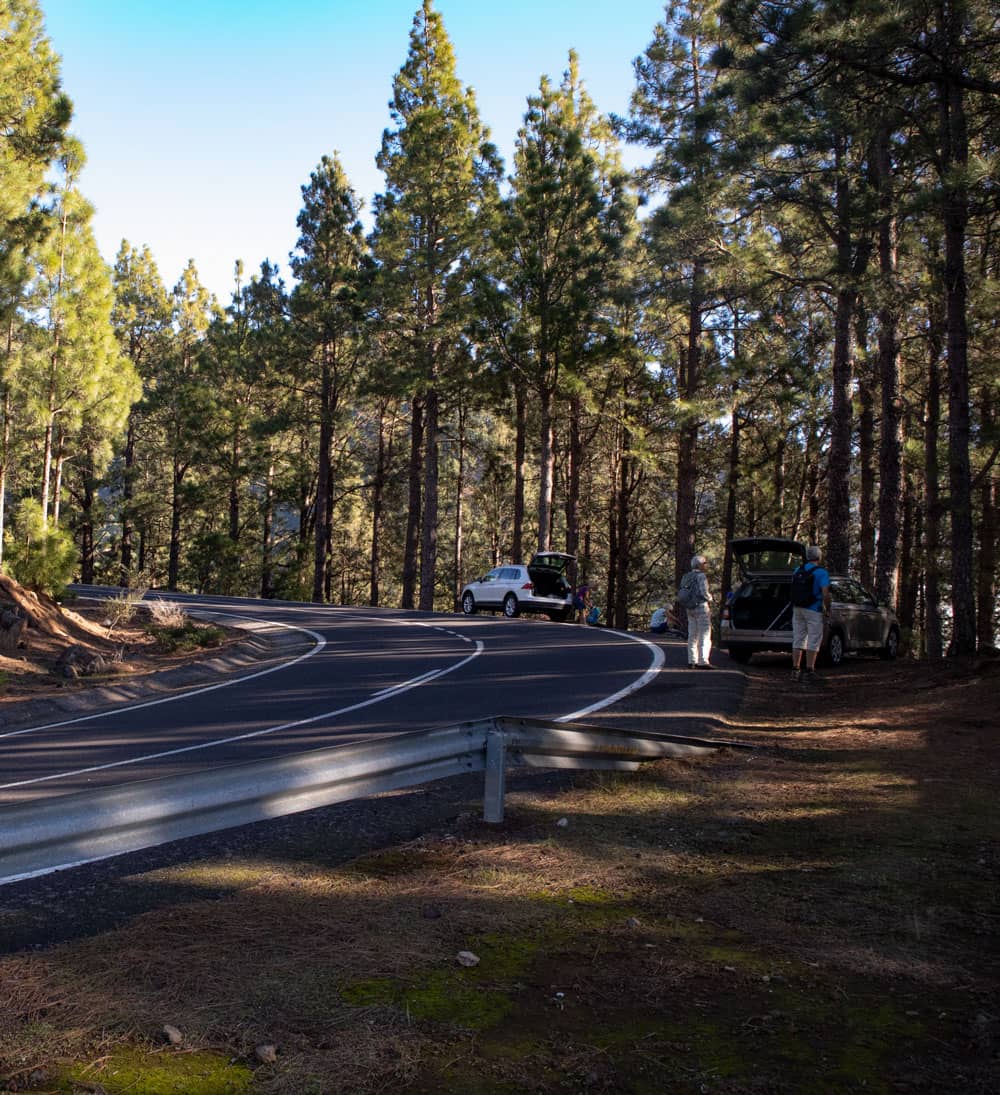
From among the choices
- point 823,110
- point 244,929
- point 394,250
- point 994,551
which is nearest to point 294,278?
point 394,250

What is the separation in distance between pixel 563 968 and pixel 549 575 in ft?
91.6

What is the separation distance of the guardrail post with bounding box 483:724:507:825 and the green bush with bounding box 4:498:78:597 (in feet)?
55.0

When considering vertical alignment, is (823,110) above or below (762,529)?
above

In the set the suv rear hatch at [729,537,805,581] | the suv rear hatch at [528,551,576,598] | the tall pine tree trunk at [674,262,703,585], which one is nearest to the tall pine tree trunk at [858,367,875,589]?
the tall pine tree trunk at [674,262,703,585]

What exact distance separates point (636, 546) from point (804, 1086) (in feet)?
175

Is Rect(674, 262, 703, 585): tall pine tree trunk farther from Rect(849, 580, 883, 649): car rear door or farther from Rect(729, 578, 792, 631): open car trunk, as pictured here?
Rect(729, 578, 792, 631): open car trunk

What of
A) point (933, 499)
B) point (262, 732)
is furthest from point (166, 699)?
point (933, 499)

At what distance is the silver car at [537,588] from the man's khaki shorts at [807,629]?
16347 millimetres

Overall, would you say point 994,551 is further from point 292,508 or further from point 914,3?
point 292,508

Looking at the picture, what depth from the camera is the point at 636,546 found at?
183 feet

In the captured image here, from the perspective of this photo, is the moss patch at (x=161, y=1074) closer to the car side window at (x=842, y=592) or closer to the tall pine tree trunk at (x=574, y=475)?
the car side window at (x=842, y=592)

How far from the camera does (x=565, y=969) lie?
12.4 feet

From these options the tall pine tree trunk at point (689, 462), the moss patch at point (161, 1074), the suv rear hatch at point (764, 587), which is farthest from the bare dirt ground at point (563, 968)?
the tall pine tree trunk at point (689, 462)

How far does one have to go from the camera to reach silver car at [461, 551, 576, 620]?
1236 inches
